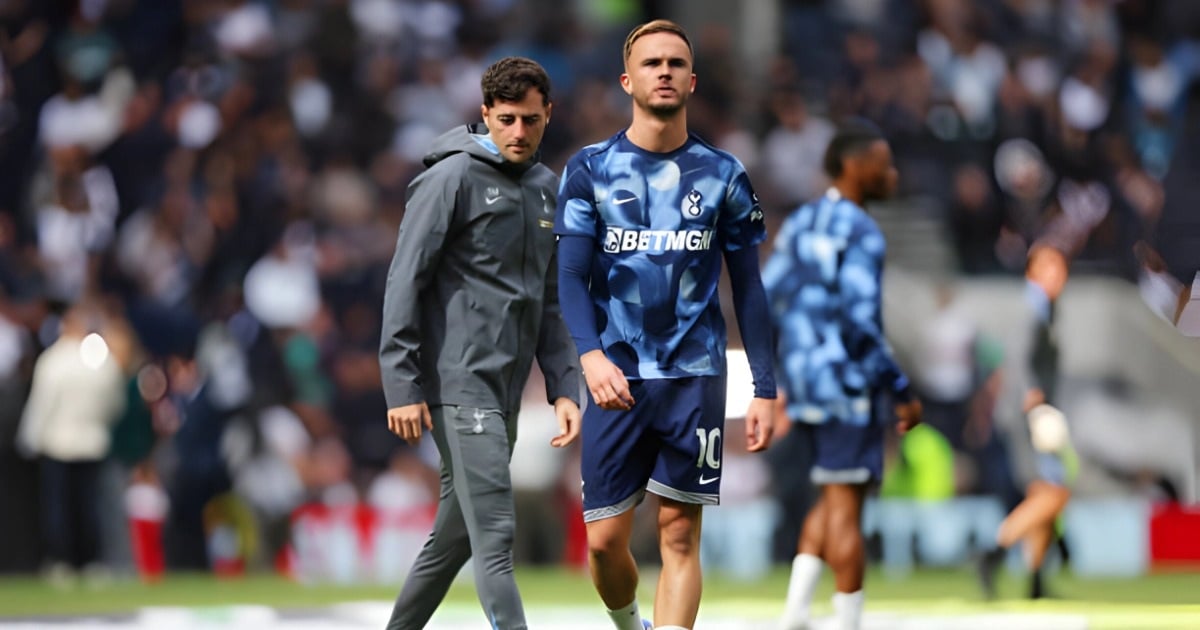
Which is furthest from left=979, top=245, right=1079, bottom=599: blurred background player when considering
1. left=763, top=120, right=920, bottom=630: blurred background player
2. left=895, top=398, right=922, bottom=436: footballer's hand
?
left=895, top=398, right=922, bottom=436: footballer's hand

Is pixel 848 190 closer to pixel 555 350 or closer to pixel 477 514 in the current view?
pixel 555 350

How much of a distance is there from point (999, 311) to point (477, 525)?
12.5m

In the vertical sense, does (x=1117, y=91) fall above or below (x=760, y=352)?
above

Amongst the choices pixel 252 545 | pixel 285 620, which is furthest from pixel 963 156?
pixel 285 620

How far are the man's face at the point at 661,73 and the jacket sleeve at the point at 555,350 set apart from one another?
109cm

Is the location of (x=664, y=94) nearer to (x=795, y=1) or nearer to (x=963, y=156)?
(x=963, y=156)

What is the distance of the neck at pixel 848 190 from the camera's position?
1003cm

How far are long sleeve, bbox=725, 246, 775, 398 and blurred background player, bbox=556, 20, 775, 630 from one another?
0.04 feet

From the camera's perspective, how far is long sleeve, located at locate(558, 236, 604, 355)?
23.4ft

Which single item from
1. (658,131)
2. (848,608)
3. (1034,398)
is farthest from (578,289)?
(1034,398)

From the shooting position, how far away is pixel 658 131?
7.16 m

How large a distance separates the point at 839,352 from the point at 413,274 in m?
2.99

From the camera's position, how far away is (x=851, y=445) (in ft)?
32.3

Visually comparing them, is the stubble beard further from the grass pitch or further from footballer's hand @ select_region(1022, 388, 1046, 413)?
footballer's hand @ select_region(1022, 388, 1046, 413)
